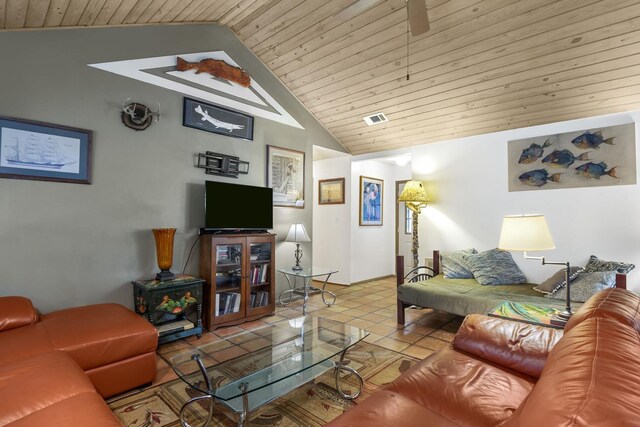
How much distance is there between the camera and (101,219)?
9.58 feet

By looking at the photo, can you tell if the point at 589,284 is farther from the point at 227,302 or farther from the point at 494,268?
the point at 227,302

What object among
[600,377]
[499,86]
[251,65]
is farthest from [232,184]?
[600,377]

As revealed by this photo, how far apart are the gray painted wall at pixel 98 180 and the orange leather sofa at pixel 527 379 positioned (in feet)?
9.02

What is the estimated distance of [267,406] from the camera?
196cm

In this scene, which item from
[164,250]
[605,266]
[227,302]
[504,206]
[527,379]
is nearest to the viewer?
[527,379]

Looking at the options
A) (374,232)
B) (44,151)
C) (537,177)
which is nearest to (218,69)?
(44,151)

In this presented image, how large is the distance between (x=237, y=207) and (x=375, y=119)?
7.69 ft

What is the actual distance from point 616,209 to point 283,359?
3809 mm

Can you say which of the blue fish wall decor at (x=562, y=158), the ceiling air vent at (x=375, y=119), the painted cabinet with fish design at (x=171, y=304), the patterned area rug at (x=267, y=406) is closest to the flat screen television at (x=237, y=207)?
the painted cabinet with fish design at (x=171, y=304)

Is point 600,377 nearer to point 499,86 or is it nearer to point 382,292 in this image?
point 499,86

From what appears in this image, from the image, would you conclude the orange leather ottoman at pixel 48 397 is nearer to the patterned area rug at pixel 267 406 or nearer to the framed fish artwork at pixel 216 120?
the patterned area rug at pixel 267 406

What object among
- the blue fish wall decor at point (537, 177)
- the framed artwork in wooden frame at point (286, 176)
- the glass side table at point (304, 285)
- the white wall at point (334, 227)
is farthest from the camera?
the white wall at point (334, 227)

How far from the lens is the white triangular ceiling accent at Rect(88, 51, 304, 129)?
3158mm

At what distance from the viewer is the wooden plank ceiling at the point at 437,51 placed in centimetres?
262
